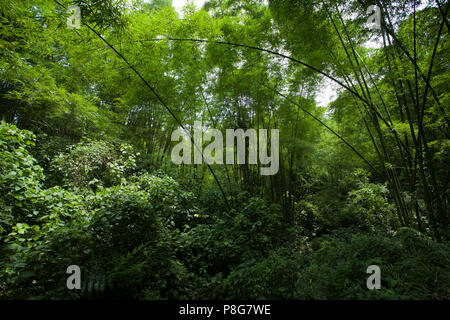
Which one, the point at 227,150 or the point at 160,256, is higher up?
the point at 227,150

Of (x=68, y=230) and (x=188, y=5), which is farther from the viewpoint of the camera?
(x=188, y=5)

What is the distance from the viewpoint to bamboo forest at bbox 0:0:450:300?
1.58 metres

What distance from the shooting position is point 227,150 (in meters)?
4.94

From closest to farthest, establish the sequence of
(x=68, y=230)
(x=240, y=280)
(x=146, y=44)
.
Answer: (x=68, y=230)
(x=240, y=280)
(x=146, y=44)

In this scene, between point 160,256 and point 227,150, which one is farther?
point 227,150

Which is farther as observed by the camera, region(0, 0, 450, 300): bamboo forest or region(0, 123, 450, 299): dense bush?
region(0, 0, 450, 300): bamboo forest

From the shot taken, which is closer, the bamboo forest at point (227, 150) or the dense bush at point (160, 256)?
the dense bush at point (160, 256)

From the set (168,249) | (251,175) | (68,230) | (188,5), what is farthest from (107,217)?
(188,5)

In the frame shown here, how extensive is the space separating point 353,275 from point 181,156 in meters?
5.91

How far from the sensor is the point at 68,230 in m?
1.64

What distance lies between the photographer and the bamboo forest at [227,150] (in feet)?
5.20
